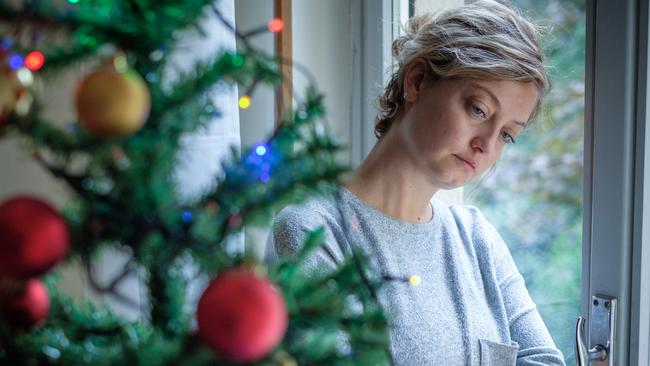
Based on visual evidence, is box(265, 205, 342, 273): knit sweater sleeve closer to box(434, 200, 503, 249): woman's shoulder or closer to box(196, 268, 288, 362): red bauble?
box(434, 200, 503, 249): woman's shoulder

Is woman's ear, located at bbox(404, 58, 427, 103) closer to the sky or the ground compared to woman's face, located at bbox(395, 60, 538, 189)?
closer to the sky

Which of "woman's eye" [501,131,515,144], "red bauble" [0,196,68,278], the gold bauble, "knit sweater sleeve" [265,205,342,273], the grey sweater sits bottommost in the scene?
the grey sweater

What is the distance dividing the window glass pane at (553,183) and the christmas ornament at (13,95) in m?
1.13

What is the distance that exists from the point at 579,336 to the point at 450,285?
0.28 m

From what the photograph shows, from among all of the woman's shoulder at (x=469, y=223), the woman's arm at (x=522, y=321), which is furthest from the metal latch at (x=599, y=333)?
the woman's shoulder at (x=469, y=223)

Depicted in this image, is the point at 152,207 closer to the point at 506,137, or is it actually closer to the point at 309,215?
the point at 309,215

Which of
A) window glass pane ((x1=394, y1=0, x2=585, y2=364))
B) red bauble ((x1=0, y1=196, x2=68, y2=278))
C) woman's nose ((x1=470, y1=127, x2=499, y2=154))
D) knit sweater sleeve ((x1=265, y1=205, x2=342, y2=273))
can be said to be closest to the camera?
red bauble ((x1=0, y1=196, x2=68, y2=278))

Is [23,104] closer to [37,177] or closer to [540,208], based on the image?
[37,177]

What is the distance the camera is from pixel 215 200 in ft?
1.25

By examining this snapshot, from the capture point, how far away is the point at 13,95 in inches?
13.5

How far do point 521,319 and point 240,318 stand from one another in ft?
3.28

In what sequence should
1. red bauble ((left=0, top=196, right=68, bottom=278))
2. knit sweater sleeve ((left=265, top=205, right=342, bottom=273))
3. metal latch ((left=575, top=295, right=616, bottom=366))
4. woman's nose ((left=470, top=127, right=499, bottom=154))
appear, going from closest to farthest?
1. red bauble ((left=0, top=196, right=68, bottom=278))
2. knit sweater sleeve ((left=265, top=205, right=342, bottom=273))
3. woman's nose ((left=470, top=127, right=499, bottom=154))
4. metal latch ((left=575, top=295, right=616, bottom=366))

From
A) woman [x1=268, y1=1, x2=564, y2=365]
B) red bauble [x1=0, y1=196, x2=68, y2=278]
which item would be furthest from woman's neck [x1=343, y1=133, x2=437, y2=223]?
red bauble [x1=0, y1=196, x2=68, y2=278]

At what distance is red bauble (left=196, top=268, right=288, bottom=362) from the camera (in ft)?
1.03
